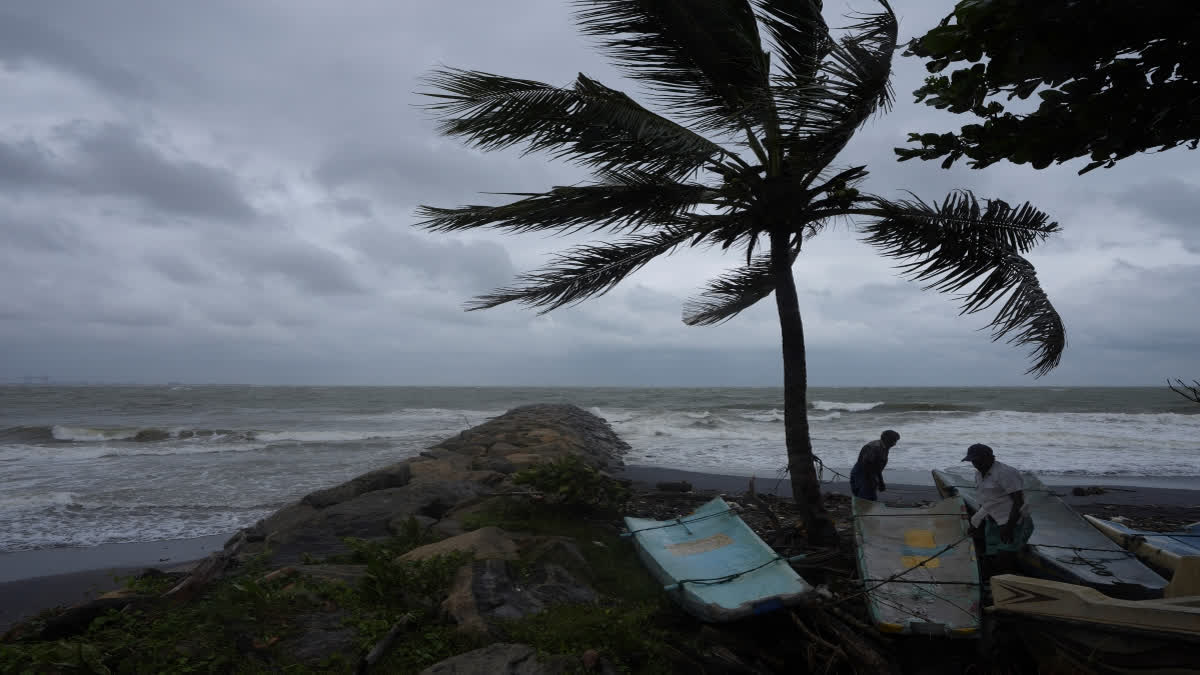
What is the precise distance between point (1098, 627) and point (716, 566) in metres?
2.64

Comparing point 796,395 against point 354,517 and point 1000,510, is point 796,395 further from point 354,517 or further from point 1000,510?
point 354,517

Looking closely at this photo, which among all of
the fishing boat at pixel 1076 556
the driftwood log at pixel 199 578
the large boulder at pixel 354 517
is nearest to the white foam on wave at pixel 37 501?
the large boulder at pixel 354 517

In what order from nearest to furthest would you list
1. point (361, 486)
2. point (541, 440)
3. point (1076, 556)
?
point (1076, 556), point (361, 486), point (541, 440)

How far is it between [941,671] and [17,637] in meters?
6.17

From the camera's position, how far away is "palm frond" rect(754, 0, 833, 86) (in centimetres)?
459

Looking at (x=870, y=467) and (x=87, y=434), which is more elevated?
(x=870, y=467)

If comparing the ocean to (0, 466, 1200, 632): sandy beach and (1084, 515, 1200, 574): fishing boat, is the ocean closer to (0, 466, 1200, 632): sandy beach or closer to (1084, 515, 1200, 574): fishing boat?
(0, 466, 1200, 632): sandy beach

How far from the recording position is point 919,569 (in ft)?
17.2

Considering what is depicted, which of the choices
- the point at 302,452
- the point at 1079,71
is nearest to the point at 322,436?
the point at 302,452

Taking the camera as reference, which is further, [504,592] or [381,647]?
[504,592]

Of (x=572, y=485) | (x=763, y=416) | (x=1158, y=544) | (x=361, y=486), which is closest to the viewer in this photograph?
(x=1158, y=544)

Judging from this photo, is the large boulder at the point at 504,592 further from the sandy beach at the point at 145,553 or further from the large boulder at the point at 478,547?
the sandy beach at the point at 145,553

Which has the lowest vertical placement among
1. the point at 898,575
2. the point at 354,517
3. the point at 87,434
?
the point at 87,434

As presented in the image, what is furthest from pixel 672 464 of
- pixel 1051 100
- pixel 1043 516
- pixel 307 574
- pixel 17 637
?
pixel 1051 100
